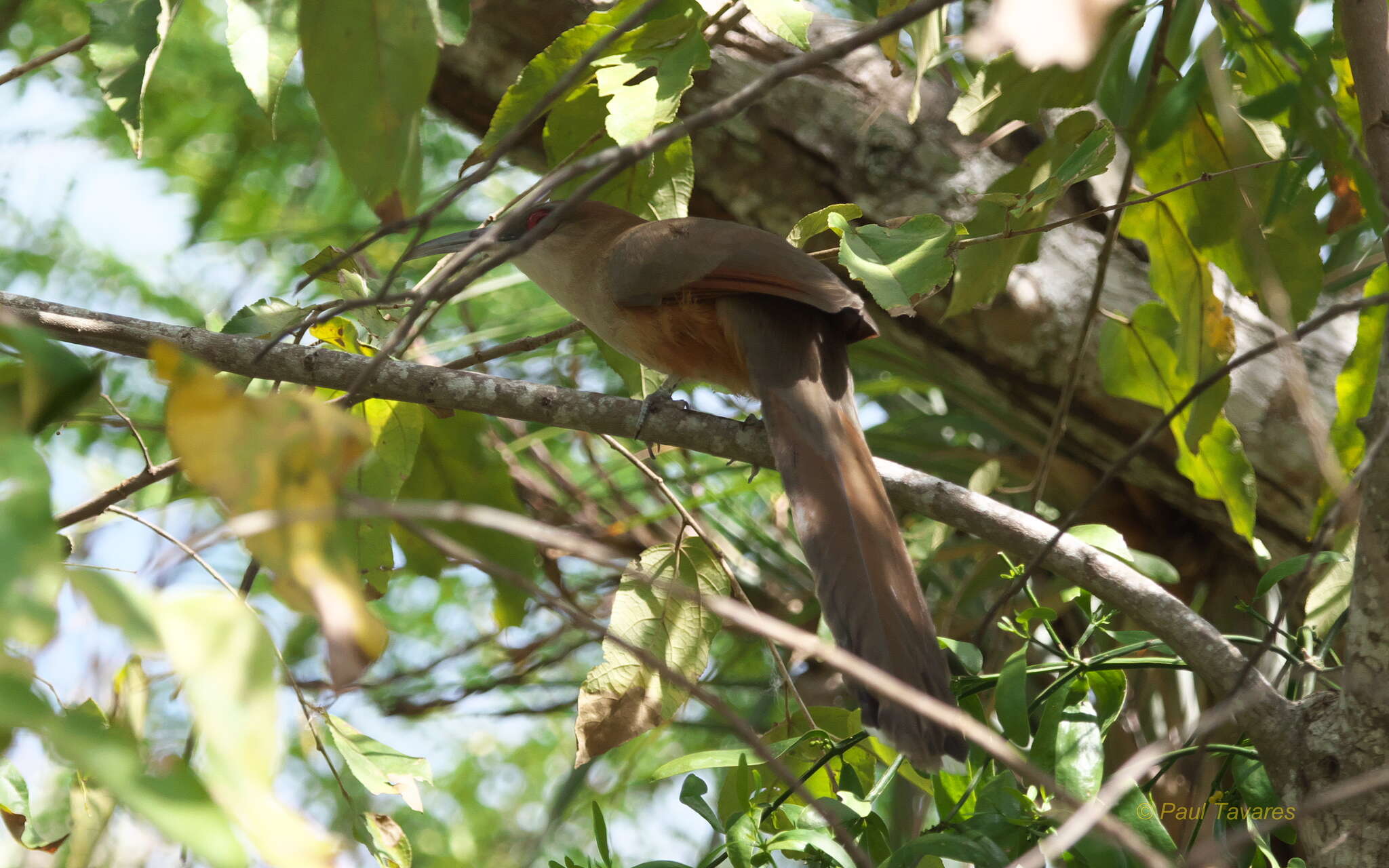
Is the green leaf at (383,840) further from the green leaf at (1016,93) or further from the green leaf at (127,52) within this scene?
the green leaf at (1016,93)

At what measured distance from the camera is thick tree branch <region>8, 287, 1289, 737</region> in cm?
149

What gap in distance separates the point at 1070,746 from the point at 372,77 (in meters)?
1.18

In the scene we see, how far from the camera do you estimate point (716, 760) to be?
1.51 meters

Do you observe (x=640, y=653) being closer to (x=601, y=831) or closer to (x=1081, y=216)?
(x=601, y=831)

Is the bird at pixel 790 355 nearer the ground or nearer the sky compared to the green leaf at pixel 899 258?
nearer the ground

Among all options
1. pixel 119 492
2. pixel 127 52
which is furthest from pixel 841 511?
pixel 127 52

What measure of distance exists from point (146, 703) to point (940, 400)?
2795mm

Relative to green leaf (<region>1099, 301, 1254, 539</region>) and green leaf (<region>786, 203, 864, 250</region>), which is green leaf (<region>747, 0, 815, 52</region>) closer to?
green leaf (<region>786, 203, 864, 250</region>)

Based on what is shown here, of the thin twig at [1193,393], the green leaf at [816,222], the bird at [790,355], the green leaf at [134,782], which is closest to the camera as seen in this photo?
the green leaf at [134,782]

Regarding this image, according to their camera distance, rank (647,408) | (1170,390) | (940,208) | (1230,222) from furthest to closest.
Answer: (940,208)
(1170,390)
(1230,222)
(647,408)

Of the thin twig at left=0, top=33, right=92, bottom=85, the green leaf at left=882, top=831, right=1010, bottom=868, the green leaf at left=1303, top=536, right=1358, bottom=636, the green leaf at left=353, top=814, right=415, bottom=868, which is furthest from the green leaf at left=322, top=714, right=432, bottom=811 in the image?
the green leaf at left=1303, top=536, right=1358, bottom=636

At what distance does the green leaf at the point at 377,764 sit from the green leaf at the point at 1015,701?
94 cm

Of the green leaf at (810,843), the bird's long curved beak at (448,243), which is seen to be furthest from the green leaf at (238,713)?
the bird's long curved beak at (448,243)

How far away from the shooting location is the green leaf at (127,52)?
5.05ft
